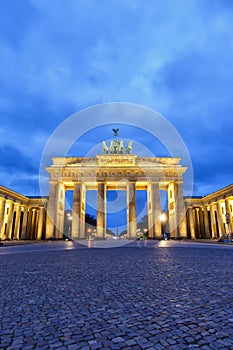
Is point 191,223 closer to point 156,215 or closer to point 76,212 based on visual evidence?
point 156,215

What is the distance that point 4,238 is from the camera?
42.5 meters

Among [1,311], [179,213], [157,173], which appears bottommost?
[1,311]

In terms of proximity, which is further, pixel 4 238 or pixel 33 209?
pixel 33 209

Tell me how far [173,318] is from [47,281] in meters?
3.66

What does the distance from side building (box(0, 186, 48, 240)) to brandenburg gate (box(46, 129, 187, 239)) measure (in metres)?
6.21

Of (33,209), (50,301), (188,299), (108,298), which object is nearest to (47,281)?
(50,301)

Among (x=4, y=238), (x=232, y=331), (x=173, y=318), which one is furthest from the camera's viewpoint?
(x=4, y=238)

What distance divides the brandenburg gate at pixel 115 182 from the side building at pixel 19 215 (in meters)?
6.21

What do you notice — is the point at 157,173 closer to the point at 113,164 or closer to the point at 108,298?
the point at 113,164

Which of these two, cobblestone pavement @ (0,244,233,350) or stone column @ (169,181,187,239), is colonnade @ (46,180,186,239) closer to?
stone column @ (169,181,187,239)

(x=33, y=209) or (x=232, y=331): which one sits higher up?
(x=33, y=209)

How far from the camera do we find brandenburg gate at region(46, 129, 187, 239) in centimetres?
4459

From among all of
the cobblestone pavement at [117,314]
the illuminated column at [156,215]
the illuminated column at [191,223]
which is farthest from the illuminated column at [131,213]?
the cobblestone pavement at [117,314]

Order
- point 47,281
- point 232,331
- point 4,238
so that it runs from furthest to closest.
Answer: point 4,238 < point 47,281 < point 232,331
